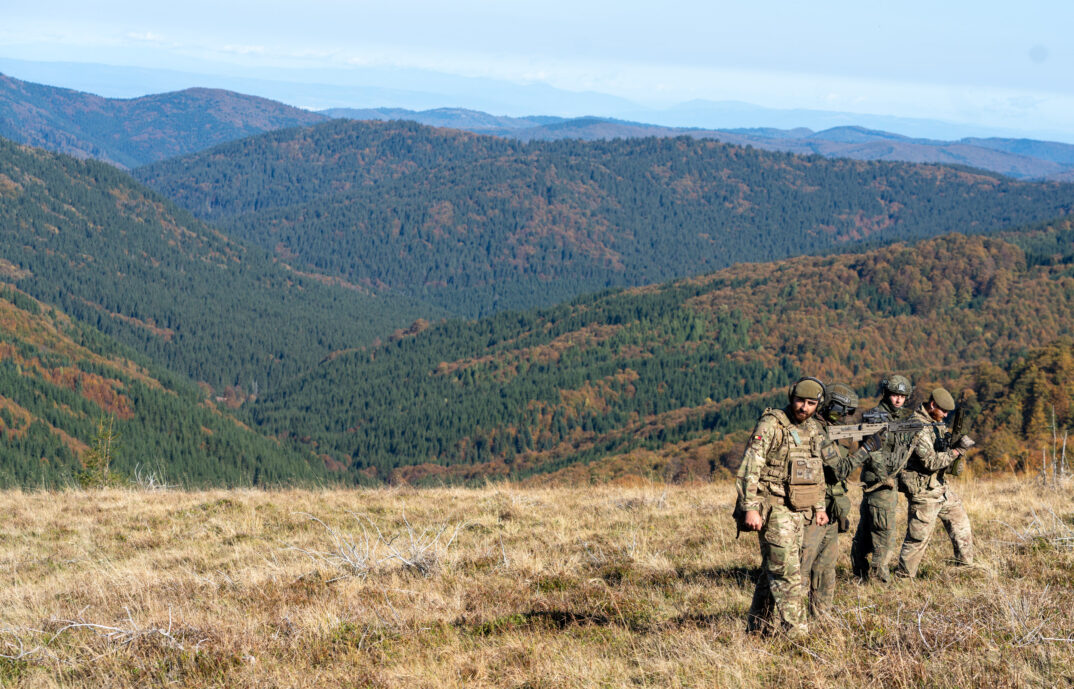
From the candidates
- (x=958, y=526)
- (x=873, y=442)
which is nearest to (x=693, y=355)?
(x=958, y=526)

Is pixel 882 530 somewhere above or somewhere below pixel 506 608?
above

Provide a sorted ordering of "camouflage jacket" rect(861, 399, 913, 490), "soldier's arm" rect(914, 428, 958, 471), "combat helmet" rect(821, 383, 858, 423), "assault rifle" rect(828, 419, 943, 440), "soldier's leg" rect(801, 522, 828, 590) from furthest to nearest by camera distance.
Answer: "soldier's arm" rect(914, 428, 958, 471) → "camouflage jacket" rect(861, 399, 913, 490) → "assault rifle" rect(828, 419, 943, 440) → "combat helmet" rect(821, 383, 858, 423) → "soldier's leg" rect(801, 522, 828, 590)

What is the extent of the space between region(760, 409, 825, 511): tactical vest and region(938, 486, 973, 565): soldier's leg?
12.2ft

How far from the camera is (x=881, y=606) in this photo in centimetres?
941

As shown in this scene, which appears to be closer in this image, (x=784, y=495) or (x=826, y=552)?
(x=784, y=495)

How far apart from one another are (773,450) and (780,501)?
22.6 inches

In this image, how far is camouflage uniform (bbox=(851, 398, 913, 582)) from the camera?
10789 millimetres

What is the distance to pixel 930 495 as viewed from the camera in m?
11.2

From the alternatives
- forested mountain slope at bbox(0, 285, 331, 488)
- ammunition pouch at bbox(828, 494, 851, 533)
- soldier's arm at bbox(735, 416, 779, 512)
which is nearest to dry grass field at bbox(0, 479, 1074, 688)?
ammunition pouch at bbox(828, 494, 851, 533)

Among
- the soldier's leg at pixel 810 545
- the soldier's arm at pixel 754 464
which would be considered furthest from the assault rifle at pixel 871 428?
the soldier's leg at pixel 810 545

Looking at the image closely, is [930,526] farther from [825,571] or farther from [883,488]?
[825,571]

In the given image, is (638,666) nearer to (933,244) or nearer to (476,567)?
(476,567)

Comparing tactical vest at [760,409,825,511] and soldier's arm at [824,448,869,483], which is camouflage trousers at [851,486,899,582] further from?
tactical vest at [760,409,825,511]

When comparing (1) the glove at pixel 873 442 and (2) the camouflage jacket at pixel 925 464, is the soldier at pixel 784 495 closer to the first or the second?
(1) the glove at pixel 873 442
